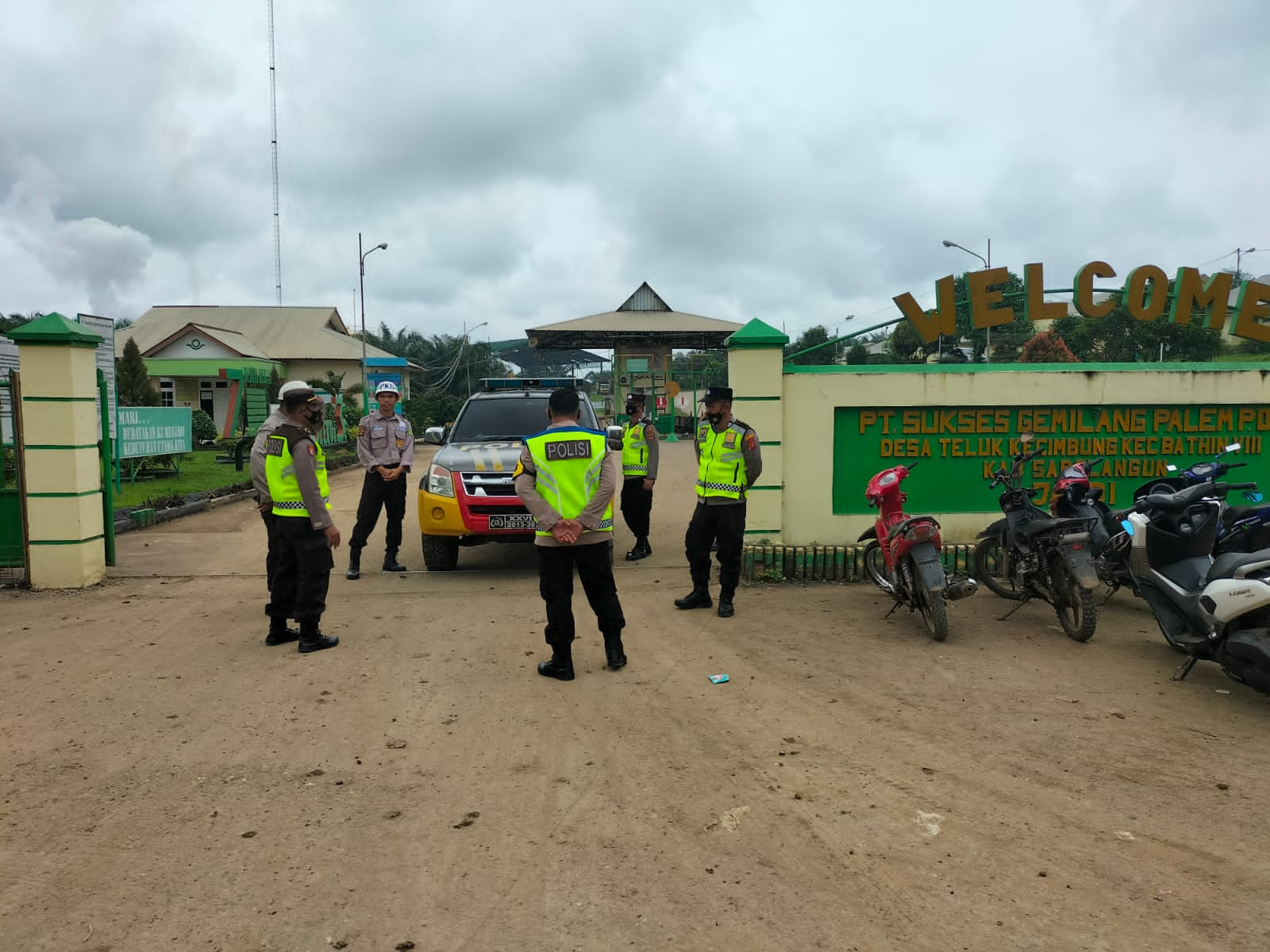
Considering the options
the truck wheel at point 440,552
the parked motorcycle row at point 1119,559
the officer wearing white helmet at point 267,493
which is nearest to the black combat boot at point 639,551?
the truck wheel at point 440,552

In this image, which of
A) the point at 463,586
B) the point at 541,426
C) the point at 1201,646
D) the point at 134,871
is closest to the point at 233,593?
the point at 463,586

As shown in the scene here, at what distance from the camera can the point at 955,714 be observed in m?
4.74

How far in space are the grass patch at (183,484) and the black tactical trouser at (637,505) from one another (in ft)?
17.4

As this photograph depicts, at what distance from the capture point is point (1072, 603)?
613cm

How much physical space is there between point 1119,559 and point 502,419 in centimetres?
596

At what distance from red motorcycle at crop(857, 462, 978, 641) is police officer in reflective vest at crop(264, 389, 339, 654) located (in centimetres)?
382

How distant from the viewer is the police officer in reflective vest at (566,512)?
17.0ft

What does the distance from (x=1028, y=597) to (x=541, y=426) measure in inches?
199

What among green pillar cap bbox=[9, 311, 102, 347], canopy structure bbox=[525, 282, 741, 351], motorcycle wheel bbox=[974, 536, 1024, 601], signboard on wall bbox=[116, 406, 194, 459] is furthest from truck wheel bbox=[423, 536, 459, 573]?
canopy structure bbox=[525, 282, 741, 351]

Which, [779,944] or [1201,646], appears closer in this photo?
[779,944]

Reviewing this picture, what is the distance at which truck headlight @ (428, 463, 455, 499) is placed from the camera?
27.1 feet

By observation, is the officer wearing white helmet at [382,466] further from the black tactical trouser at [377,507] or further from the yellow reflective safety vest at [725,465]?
the yellow reflective safety vest at [725,465]

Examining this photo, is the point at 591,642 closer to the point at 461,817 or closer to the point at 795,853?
the point at 461,817

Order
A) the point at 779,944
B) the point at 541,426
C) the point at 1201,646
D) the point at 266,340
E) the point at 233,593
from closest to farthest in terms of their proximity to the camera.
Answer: the point at 779,944 → the point at 1201,646 → the point at 233,593 → the point at 541,426 → the point at 266,340
